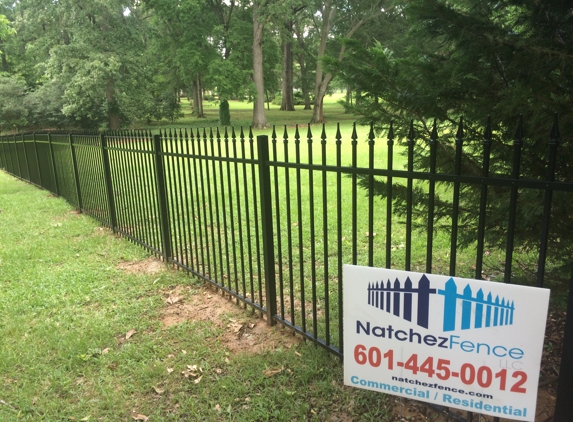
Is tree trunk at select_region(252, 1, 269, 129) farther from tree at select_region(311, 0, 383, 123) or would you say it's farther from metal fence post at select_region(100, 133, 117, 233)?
metal fence post at select_region(100, 133, 117, 233)

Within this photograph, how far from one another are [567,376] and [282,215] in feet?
18.3

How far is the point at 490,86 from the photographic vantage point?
2.89 meters

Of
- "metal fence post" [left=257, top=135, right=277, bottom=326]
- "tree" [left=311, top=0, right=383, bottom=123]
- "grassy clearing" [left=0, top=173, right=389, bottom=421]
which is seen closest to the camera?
"grassy clearing" [left=0, top=173, right=389, bottom=421]

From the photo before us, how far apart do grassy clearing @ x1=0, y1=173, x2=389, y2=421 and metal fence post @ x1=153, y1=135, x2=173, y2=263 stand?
1.19 feet

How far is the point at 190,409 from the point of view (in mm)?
2988

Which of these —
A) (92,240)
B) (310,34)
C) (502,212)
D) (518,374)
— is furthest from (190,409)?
(310,34)

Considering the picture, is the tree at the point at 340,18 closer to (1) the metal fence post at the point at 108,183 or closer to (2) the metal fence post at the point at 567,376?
(1) the metal fence post at the point at 108,183

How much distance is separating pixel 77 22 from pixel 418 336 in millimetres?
26838

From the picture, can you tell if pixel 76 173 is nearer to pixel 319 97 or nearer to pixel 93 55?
pixel 93 55

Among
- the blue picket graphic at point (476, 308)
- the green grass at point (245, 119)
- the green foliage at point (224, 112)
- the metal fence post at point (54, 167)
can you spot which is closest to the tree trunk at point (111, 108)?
the green grass at point (245, 119)

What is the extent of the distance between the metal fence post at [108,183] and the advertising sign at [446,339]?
17.8ft

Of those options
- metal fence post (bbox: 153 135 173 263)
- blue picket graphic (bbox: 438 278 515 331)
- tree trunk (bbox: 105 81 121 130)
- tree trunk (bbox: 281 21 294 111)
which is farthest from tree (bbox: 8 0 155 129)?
blue picket graphic (bbox: 438 278 515 331)

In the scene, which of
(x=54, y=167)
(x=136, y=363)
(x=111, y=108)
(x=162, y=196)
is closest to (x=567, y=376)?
(x=136, y=363)

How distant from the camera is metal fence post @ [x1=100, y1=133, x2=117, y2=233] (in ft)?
22.0
